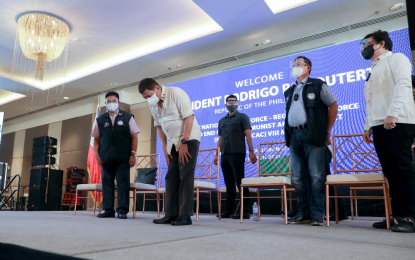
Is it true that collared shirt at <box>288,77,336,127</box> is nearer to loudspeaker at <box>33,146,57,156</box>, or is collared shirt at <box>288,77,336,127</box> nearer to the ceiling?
the ceiling

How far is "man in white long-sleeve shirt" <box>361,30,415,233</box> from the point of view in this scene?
1.88m

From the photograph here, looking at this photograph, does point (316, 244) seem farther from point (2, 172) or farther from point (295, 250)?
point (2, 172)

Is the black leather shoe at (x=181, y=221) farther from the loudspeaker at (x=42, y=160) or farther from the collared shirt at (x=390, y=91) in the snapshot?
the loudspeaker at (x=42, y=160)

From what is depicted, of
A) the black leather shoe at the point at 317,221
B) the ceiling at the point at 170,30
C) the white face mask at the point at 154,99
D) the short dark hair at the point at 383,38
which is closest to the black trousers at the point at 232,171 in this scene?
the black leather shoe at the point at 317,221

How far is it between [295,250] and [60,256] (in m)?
0.76

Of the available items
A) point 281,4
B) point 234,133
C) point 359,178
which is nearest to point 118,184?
point 234,133

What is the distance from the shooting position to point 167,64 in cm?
627

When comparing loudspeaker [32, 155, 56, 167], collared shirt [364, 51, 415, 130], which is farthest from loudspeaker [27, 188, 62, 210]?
collared shirt [364, 51, 415, 130]

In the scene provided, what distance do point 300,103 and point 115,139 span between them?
176cm

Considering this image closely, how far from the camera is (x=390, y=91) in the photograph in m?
2.01

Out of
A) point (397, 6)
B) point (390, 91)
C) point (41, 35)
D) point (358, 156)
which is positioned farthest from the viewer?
point (41, 35)

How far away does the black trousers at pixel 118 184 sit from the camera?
3127mm

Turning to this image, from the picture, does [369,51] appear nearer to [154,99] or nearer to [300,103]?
[300,103]

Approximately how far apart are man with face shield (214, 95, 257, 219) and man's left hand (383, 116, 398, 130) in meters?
1.74
